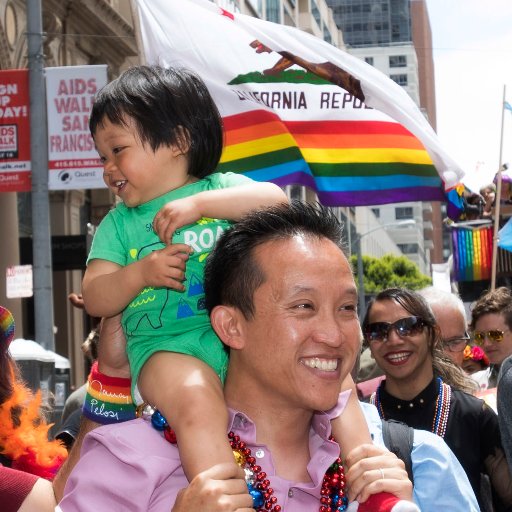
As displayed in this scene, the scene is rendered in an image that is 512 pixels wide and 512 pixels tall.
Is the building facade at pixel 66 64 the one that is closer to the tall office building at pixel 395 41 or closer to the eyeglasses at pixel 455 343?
the eyeglasses at pixel 455 343

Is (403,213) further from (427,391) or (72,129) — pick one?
(427,391)

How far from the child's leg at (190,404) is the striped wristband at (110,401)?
0.36 metres

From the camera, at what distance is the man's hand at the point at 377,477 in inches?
111

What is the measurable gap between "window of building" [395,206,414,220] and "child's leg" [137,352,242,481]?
513 feet

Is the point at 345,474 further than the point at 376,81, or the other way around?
the point at 376,81

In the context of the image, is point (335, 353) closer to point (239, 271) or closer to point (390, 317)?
point (239, 271)

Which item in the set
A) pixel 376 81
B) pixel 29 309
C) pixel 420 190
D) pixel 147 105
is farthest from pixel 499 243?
pixel 29 309

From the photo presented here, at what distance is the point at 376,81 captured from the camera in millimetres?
7742

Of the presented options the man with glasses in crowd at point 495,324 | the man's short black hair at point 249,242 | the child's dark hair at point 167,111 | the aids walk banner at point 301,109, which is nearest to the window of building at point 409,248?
the aids walk banner at point 301,109

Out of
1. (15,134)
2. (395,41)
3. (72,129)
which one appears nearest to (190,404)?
(72,129)

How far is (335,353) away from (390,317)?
307cm

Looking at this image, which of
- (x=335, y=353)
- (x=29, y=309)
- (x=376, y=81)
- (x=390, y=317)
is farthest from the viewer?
(x=29, y=309)

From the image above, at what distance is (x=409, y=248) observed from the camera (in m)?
167

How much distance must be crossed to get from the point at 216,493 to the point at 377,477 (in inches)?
17.5
